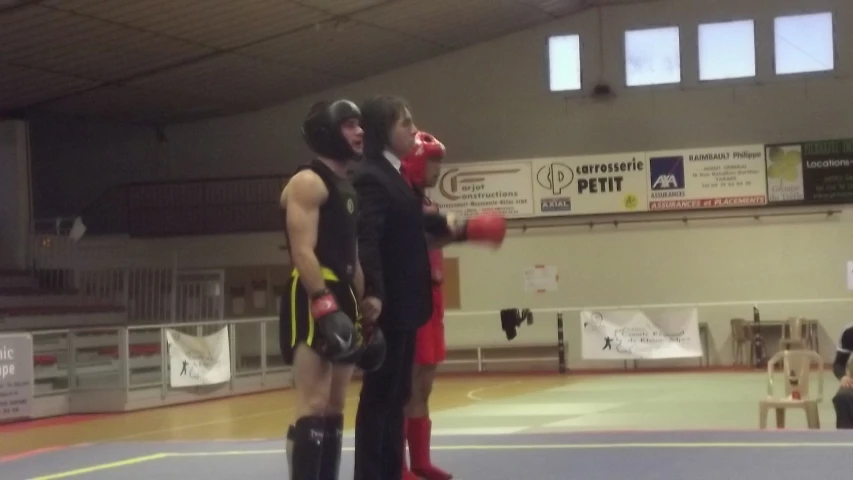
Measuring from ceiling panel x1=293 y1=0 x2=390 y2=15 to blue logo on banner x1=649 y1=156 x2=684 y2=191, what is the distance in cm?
585

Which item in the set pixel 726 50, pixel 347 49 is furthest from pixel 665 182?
→ pixel 347 49

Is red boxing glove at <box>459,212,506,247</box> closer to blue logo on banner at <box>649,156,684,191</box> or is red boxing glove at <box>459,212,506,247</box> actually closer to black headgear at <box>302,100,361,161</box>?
black headgear at <box>302,100,361,161</box>

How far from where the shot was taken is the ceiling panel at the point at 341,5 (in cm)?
1677

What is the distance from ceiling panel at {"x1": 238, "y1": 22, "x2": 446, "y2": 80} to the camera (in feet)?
60.9

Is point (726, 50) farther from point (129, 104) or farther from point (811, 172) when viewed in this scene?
point (129, 104)

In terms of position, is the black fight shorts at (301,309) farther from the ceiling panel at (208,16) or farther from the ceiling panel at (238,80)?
the ceiling panel at (238,80)

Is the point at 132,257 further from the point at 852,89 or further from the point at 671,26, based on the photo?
the point at 852,89

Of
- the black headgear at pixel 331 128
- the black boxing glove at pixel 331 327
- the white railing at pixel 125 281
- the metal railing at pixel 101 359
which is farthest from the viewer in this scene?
the white railing at pixel 125 281

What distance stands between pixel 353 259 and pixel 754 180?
16933 millimetres

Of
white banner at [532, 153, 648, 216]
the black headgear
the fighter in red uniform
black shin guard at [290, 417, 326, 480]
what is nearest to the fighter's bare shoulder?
the black headgear

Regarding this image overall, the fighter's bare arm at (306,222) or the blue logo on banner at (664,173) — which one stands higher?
the blue logo on banner at (664,173)

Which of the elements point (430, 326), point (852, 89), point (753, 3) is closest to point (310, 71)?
point (753, 3)

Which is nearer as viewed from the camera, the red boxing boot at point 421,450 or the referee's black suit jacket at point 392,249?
the referee's black suit jacket at point 392,249

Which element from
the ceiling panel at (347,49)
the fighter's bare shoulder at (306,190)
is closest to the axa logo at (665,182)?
the ceiling panel at (347,49)
